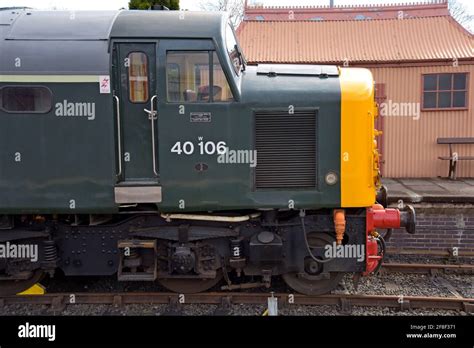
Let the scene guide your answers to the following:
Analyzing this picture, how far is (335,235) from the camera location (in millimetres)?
4656

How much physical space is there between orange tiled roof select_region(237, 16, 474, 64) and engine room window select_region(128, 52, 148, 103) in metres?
7.23

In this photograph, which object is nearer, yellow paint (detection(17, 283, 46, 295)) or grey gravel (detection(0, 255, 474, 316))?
grey gravel (detection(0, 255, 474, 316))

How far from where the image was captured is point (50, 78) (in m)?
4.07

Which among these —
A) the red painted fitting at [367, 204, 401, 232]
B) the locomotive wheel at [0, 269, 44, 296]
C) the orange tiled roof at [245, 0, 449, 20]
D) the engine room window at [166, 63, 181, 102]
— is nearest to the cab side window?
the engine room window at [166, 63, 181, 102]

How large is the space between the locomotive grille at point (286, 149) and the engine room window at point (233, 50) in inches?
29.4

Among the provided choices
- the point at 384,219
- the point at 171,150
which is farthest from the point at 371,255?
the point at 171,150

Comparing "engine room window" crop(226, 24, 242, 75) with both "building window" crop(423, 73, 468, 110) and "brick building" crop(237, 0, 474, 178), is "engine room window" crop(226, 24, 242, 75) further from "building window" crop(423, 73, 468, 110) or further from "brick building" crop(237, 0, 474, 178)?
"building window" crop(423, 73, 468, 110)

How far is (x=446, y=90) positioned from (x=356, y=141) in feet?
25.8

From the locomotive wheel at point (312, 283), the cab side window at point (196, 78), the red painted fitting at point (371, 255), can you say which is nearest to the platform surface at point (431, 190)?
the red painted fitting at point (371, 255)

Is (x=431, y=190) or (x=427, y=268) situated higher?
(x=431, y=190)

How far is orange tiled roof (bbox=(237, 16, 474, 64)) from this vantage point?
10.6 m

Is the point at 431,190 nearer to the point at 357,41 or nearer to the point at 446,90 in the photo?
the point at 446,90
